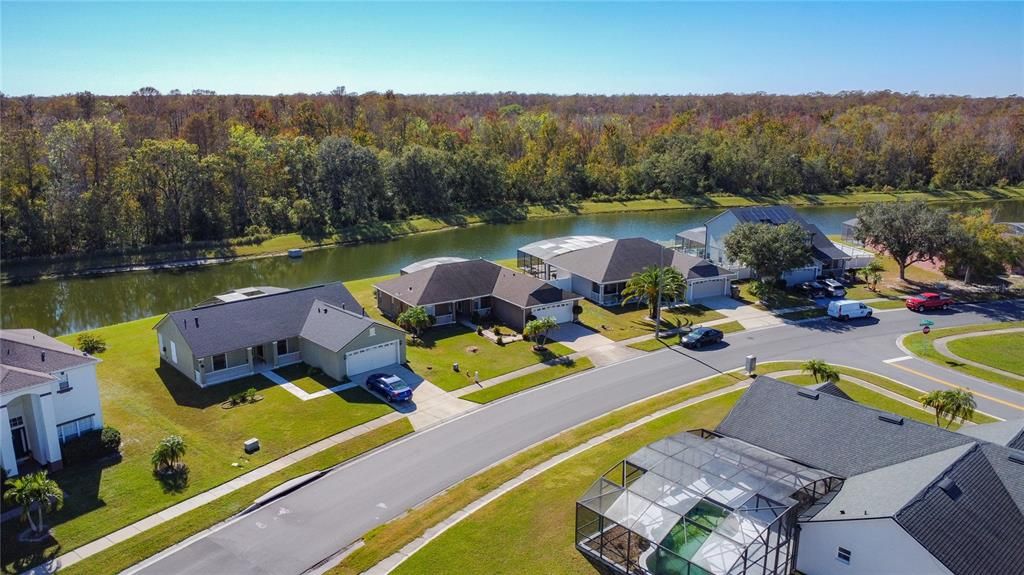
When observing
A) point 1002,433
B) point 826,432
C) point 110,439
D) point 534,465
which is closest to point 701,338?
point 826,432

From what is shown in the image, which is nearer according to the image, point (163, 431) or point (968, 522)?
point (968, 522)

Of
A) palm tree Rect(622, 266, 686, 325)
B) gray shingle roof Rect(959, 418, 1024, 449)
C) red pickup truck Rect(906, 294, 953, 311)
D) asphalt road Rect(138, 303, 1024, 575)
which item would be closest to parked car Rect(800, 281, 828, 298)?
asphalt road Rect(138, 303, 1024, 575)

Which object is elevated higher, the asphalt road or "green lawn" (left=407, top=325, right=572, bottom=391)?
"green lawn" (left=407, top=325, right=572, bottom=391)

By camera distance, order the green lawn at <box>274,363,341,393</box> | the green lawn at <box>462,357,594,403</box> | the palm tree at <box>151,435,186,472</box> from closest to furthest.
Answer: the palm tree at <box>151,435,186,472</box> → the green lawn at <box>462,357,594,403</box> → the green lawn at <box>274,363,341,393</box>

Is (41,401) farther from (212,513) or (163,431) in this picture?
(212,513)

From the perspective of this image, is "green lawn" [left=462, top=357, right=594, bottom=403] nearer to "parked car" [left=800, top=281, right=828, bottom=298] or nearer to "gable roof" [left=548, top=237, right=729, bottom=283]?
"gable roof" [left=548, top=237, right=729, bottom=283]

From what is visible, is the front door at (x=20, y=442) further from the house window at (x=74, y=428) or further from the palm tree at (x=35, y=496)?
the palm tree at (x=35, y=496)

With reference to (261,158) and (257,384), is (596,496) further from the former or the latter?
(261,158)
